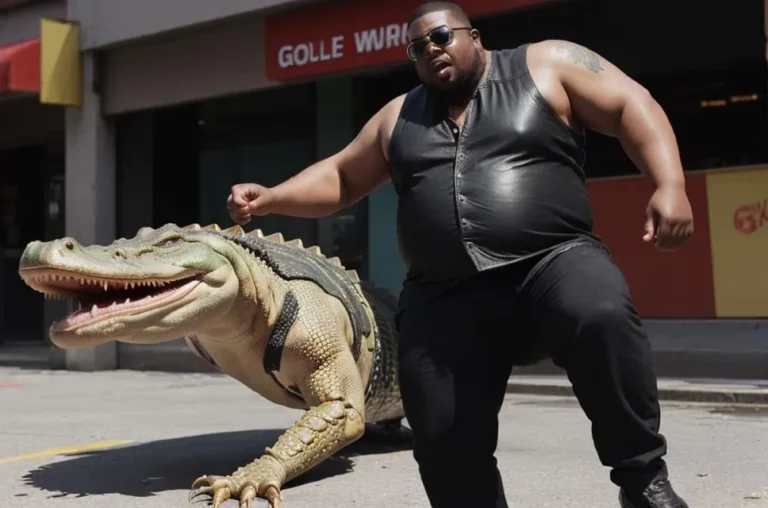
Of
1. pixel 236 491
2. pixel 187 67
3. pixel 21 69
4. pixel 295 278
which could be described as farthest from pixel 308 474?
pixel 21 69

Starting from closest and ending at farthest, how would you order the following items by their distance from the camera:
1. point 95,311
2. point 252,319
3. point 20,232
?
point 95,311
point 252,319
point 20,232

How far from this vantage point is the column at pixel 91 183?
48.8 ft

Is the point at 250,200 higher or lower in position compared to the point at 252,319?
higher

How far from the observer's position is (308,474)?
568 cm

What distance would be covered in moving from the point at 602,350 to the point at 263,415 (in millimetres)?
6272

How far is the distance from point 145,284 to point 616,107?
2469mm

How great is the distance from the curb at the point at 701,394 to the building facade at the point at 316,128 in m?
1.06

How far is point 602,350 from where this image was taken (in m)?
2.79

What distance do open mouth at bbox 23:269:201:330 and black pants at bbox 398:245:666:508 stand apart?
5.74ft

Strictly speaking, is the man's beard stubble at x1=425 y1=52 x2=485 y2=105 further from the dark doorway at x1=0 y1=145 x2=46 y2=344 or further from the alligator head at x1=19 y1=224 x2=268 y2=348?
the dark doorway at x1=0 y1=145 x2=46 y2=344

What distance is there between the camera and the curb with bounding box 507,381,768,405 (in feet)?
29.9

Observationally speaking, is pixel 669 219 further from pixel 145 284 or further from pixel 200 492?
pixel 200 492

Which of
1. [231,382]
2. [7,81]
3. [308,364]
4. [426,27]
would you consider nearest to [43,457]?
[308,364]

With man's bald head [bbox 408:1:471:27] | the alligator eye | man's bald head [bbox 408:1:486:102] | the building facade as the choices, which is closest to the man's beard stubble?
man's bald head [bbox 408:1:486:102]
